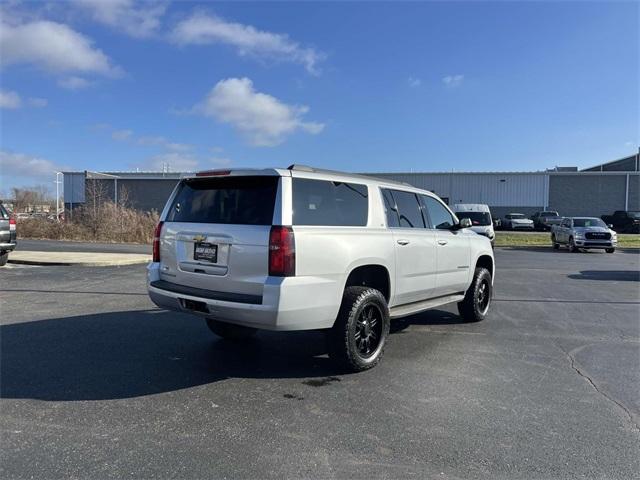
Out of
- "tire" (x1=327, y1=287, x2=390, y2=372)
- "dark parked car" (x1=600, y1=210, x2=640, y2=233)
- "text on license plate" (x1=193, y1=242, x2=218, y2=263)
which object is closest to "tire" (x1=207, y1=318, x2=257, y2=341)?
"text on license plate" (x1=193, y1=242, x2=218, y2=263)

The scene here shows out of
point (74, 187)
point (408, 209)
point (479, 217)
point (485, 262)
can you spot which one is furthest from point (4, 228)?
point (74, 187)

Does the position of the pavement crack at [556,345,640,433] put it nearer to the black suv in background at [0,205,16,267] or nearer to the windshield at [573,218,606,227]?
the black suv in background at [0,205,16,267]

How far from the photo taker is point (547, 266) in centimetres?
1698

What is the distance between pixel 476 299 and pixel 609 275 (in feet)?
29.7

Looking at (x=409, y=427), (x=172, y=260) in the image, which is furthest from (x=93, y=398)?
(x=409, y=427)

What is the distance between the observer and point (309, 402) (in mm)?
4387

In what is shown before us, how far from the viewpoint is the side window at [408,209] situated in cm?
616

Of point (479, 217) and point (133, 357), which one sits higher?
point (479, 217)

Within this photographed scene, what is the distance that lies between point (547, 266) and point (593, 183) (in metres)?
39.0

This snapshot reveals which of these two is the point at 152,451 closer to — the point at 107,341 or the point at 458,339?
the point at 107,341

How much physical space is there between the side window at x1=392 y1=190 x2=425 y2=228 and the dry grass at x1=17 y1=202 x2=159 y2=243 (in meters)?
22.0

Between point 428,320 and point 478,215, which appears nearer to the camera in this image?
point 428,320

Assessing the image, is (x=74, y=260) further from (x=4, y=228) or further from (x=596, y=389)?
(x=596, y=389)

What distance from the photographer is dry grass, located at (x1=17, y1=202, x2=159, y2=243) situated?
26.6 m
